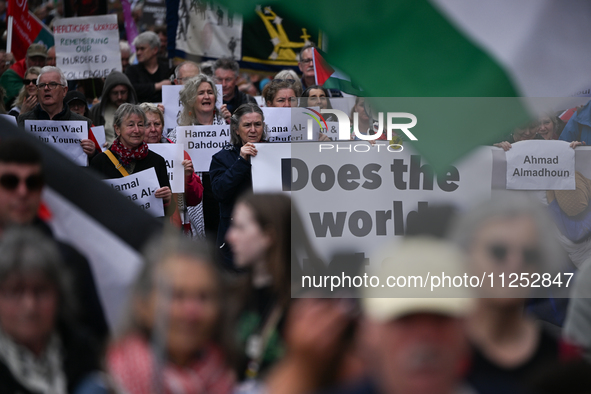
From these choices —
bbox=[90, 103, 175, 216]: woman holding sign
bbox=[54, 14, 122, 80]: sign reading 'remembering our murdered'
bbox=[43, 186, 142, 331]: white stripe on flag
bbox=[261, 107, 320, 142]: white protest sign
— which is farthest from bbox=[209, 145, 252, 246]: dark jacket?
bbox=[54, 14, 122, 80]: sign reading 'remembering our murdered'

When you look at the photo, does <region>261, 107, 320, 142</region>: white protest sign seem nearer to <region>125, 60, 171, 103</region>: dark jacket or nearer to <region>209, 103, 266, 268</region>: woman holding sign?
<region>209, 103, 266, 268</region>: woman holding sign

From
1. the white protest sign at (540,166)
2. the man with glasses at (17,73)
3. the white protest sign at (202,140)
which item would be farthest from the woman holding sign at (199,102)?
the man with glasses at (17,73)

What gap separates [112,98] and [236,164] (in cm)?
277

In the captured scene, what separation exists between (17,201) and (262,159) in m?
2.77

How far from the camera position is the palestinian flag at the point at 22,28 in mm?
9305

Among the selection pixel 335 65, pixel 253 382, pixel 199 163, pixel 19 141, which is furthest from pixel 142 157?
pixel 253 382

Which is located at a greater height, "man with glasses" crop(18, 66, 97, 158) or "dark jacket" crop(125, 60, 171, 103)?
"man with glasses" crop(18, 66, 97, 158)

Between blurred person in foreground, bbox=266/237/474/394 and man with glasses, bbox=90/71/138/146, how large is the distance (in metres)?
5.31

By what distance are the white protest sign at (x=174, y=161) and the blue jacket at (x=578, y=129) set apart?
8.37 ft

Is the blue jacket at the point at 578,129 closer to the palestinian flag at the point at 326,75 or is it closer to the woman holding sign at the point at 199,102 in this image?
the palestinian flag at the point at 326,75

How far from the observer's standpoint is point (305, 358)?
2.21 meters

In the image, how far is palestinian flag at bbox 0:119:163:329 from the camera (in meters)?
2.50

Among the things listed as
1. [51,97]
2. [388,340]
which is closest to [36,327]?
[388,340]

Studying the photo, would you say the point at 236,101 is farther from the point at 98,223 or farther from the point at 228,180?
the point at 98,223
